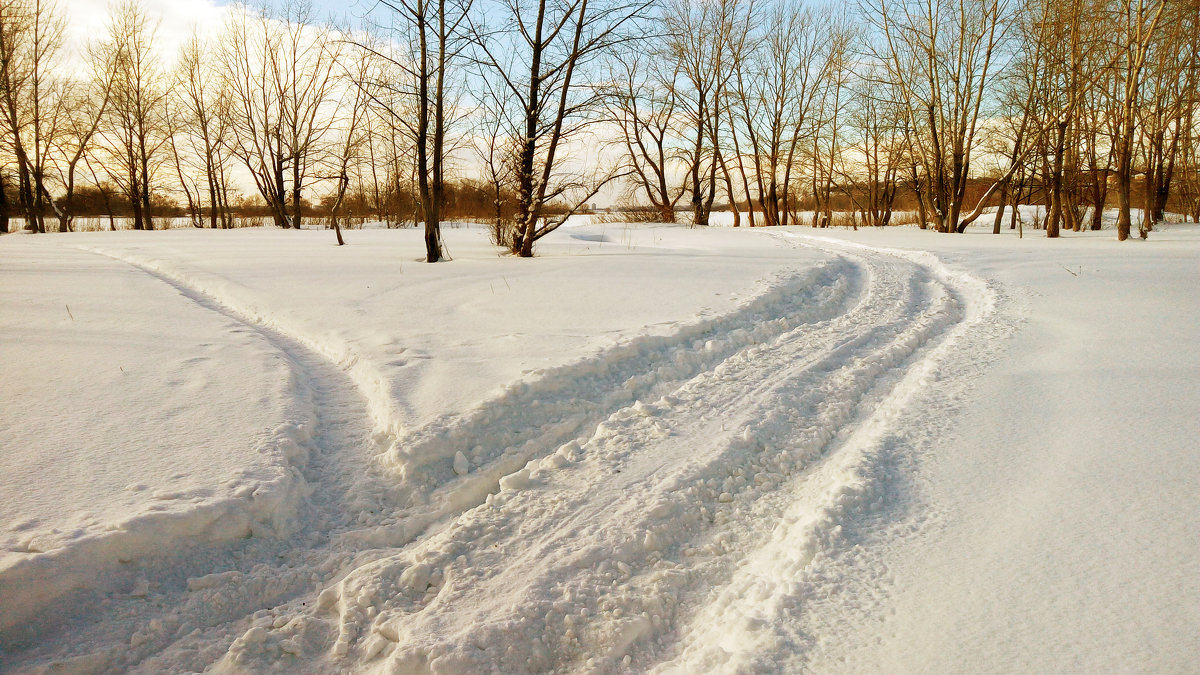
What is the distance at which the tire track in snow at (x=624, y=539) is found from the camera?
1.83 meters

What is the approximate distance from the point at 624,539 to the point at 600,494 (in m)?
0.36

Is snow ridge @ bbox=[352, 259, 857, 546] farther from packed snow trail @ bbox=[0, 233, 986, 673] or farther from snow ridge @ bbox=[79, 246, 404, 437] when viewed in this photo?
snow ridge @ bbox=[79, 246, 404, 437]

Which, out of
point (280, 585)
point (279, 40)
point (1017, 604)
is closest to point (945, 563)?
point (1017, 604)

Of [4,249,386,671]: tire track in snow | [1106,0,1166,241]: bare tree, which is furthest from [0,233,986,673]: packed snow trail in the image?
[1106,0,1166,241]: bare tree

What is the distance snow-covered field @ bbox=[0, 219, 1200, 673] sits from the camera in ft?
5.91

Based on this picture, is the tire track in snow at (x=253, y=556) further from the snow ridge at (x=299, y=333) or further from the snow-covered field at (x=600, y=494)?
the snow ridge at (x=299, y=333)

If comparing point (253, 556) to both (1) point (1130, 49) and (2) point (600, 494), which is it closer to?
(2) point (600, 494)

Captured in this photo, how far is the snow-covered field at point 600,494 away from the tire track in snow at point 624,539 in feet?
0.04

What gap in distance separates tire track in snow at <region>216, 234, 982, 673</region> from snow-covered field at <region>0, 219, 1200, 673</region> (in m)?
0.01

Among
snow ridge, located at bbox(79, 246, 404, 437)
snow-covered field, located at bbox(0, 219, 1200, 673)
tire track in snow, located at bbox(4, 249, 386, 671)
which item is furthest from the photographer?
snow ridge, located at bbox(79, 246, 404, 437)

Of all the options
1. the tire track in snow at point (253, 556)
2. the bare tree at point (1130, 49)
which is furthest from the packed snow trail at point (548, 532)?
the bare tree at point (1130, 49)

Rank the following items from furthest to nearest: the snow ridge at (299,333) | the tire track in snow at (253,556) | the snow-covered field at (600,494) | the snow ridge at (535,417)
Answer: the snow ridge at (299,333), the snow ridge at (535,417), the tire track in snow at (253,556), the snow-covered field at (600,494)

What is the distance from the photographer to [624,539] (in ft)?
7.43

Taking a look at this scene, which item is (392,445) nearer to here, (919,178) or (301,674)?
(301,674)
